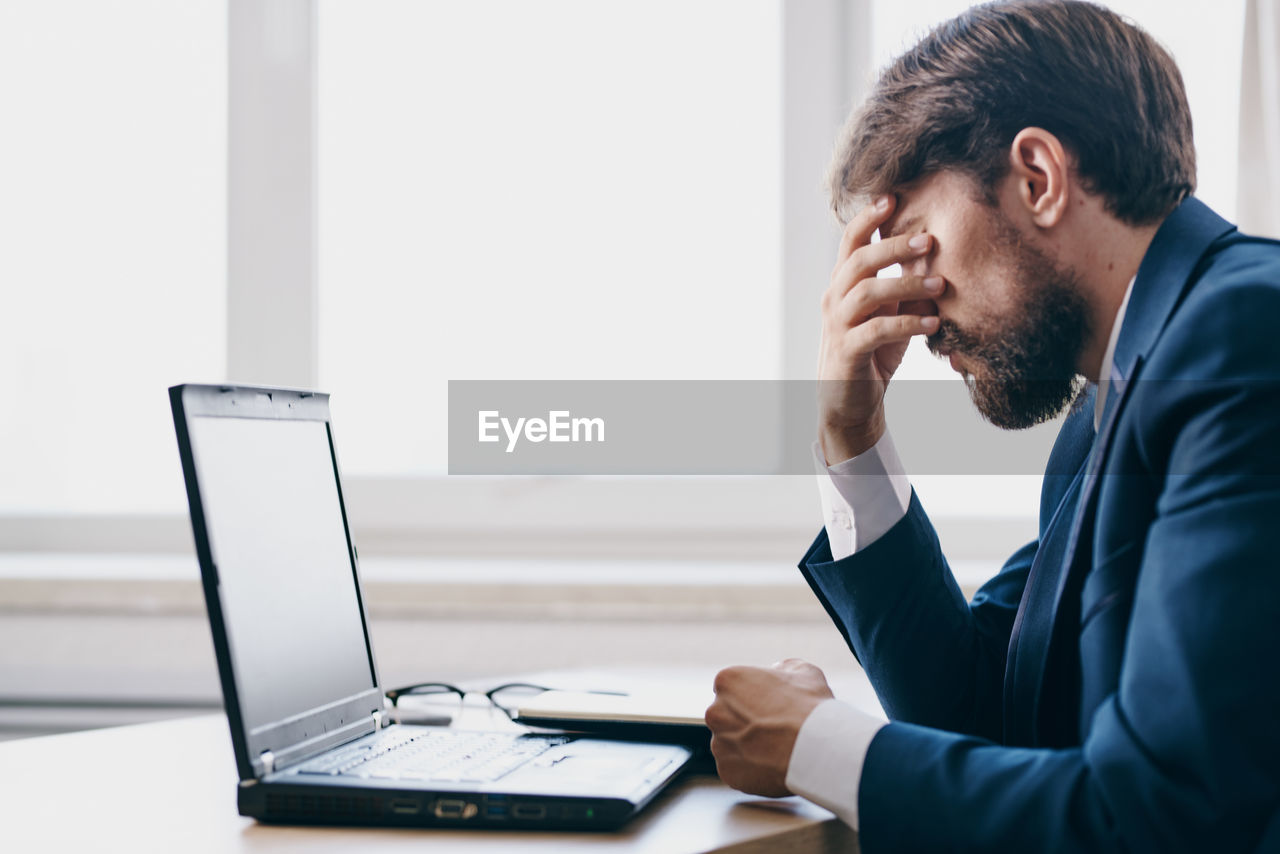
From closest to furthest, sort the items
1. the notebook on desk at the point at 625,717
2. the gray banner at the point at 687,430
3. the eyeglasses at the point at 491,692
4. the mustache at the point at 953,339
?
1. the notebook on desk at the point at 625,717
2. the mustache at the point at 953,339
3. the eyeglasses at the point at 491,692
4. the gray banner at the point at 687,430

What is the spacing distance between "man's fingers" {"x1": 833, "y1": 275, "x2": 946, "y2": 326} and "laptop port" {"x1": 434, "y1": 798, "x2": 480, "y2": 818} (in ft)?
2.07

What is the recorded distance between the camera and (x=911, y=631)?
105 cm

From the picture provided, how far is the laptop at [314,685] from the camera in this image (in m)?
0.69

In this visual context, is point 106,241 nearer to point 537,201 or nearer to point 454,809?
point 537,201

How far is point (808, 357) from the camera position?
2.09 meters

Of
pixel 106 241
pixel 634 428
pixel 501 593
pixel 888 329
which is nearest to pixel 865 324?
pixel 888 329

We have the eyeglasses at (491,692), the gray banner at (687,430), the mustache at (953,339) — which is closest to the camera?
the mustache at (953,339)

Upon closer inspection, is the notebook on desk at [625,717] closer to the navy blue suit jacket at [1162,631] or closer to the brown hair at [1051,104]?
the navy blue suit jacket at [1162,631]

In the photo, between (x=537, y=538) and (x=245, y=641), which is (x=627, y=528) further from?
(x=245, y=641)

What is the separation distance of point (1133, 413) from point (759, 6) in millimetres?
1645

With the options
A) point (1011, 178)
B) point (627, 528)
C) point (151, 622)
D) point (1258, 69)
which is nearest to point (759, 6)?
point (1258, 69)

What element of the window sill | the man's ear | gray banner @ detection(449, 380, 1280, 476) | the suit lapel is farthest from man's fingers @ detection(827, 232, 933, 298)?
gray banner @ detection(449, 380, 1280, 476)

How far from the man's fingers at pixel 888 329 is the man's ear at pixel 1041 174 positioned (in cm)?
14

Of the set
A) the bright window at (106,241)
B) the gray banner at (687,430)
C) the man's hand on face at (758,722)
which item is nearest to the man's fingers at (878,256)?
the man's hand on face at (758,722)
